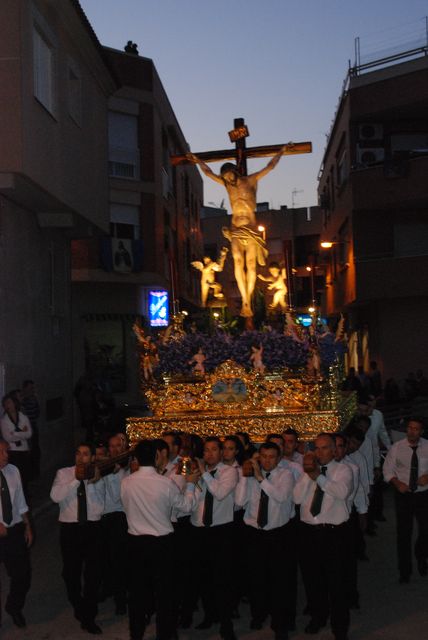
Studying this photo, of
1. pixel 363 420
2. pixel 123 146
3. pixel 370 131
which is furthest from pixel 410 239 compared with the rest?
pixel 363 420

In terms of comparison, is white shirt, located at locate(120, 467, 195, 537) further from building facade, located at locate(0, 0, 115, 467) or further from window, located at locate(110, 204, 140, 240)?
window, located at locate(110, 204, 140, 240)

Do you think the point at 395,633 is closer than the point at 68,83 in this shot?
Yes

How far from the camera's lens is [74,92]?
1850 cm

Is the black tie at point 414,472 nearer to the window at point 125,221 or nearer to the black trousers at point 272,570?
the black trousers at point 272,570

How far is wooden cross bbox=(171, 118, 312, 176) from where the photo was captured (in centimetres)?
1284

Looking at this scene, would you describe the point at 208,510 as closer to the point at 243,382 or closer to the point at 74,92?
the point at 243,382

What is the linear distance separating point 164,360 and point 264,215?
3631cm

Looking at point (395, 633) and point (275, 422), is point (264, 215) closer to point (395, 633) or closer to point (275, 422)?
point (275, 422)

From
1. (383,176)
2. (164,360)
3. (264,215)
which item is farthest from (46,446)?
(264,215)

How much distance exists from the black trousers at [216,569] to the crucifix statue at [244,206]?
548 centimetres

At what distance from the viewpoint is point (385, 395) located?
21047mm

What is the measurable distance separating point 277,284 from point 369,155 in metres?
15.8

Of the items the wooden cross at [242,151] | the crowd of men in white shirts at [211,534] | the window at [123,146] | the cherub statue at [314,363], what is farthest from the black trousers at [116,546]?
the window at [123,146]

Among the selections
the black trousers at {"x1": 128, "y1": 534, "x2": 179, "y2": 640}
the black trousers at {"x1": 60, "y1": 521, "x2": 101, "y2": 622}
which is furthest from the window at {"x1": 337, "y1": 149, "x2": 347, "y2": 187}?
the black trousers at {"x1": 128, "y1": 534, "x2": 179, "y2": 640}
